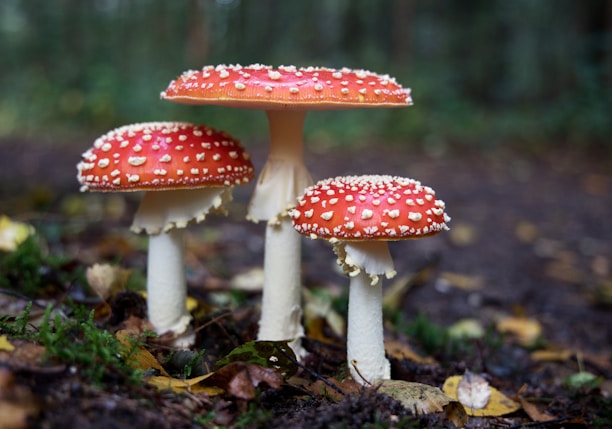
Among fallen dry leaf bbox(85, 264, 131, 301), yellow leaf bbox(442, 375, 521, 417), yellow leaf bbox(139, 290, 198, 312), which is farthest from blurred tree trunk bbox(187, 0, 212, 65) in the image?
yellow leaf bbox(442, 375, 521, 417)

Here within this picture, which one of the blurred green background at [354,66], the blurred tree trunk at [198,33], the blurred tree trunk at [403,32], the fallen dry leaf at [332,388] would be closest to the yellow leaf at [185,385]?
the fallen dry leaf at [332,388]

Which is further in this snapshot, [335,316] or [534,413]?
[335,316]

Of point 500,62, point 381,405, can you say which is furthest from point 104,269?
point 500,62

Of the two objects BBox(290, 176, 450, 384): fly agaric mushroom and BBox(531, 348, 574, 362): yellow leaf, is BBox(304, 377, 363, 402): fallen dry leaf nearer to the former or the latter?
BBox(290, 176, 450, 384): fly agaric mushroom

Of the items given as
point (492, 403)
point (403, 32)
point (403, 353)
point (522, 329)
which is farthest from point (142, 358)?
point (403, 32)

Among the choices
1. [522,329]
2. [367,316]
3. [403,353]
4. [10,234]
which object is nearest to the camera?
[367,316]

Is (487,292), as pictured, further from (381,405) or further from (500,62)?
(500,62)

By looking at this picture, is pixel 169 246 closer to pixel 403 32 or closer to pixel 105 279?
pixel 105 279
